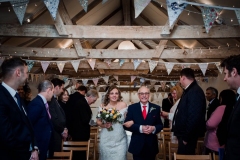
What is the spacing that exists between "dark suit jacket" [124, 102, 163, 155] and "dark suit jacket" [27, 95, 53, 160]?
3.56ft

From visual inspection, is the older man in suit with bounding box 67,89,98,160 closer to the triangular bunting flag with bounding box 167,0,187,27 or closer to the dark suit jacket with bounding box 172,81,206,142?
the dark suit jacket with bounding box 172,81,206,142

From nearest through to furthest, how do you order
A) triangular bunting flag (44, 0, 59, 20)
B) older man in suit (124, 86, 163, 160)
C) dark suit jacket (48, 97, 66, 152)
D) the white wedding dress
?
older man in suit (124, 86, 163, 160)
triangular bunting flag (44, 0, 59, 20)
dark suit jacket (48, 97, 66, 152)
the white wedding dress

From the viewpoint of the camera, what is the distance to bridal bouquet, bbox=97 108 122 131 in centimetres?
393

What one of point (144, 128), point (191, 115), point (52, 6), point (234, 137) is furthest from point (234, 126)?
point (52, 6)

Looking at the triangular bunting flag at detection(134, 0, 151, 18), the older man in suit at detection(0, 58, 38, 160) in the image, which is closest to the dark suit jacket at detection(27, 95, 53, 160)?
the older man in suit at detection(0, 58, 38, 160)

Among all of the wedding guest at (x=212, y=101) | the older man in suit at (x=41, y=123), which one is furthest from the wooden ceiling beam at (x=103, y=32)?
the older man in suit at (x=41, y=123)

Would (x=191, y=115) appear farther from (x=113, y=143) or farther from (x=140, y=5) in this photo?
(x=140, y=5)

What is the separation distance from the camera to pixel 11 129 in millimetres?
2193

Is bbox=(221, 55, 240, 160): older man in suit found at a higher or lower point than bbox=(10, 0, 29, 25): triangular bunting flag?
lower

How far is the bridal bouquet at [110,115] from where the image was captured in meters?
3.93

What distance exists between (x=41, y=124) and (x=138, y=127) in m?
1.21

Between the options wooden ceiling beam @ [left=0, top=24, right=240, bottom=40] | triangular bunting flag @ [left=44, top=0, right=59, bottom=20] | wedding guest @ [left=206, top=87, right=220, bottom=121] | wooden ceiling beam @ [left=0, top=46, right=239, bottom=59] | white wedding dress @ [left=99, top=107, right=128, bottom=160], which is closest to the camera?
triangular bunting flag @ [left=44, top=0, right=59, bottom=20]

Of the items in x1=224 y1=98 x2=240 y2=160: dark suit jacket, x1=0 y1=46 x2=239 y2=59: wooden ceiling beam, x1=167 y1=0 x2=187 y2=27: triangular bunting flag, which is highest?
x1=0 y1=46 x2=239 y2=59: wooden ceiling beam

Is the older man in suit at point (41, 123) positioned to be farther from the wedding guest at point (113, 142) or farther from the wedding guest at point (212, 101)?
the wedding guest at point (212, 101)
